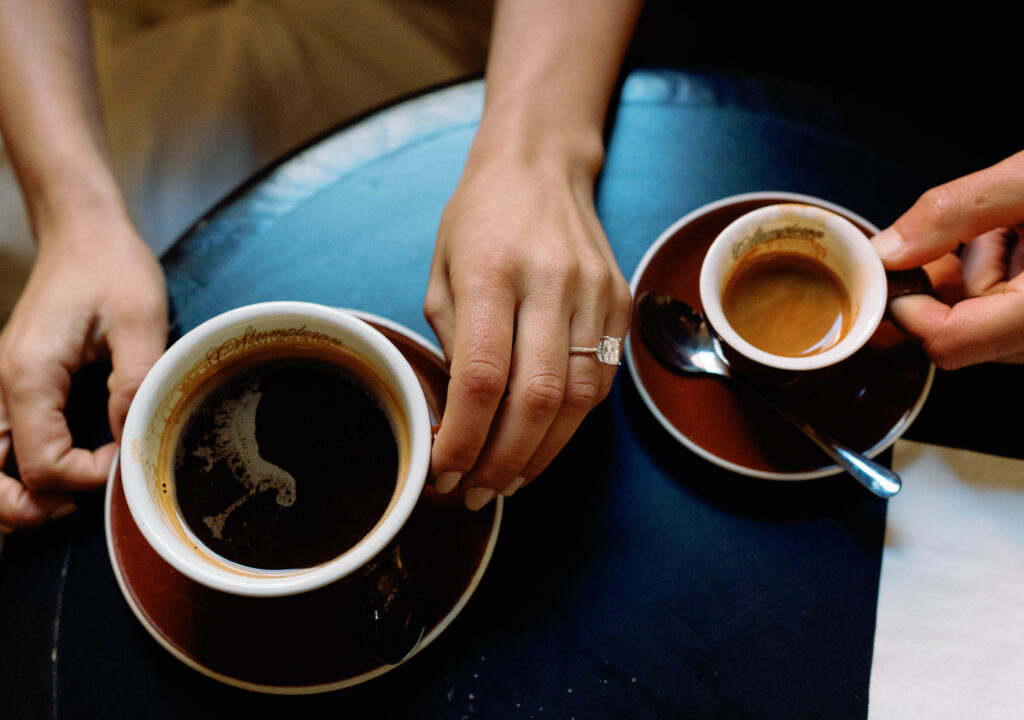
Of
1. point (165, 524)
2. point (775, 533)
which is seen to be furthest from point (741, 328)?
point (165, 524)

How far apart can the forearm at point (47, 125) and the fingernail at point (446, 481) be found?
0.51m

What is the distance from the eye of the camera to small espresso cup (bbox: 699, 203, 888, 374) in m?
0.66

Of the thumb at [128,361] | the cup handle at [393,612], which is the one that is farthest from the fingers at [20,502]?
the cup handle at [393,612]

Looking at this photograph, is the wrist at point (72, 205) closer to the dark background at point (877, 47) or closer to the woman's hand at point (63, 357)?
the woman's hand at point (63, 357)

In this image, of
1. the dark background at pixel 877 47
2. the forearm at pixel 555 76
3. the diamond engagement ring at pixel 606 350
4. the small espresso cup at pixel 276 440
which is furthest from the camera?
the dark background at pixel 877 47

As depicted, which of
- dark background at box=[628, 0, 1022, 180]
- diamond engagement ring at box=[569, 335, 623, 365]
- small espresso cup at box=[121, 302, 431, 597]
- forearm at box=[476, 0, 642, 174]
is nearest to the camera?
small espresso cup at box=[121, 302, 431, 597]

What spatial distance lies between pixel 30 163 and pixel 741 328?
0.82 metres

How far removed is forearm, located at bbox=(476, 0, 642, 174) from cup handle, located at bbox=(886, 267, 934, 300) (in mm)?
341

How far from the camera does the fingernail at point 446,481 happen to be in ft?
1.96

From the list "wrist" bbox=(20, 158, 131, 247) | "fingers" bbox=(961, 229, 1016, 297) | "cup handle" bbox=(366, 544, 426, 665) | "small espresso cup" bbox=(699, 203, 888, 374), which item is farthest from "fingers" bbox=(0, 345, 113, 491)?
"fingers" bbox=(961, 229, 1016, 297)

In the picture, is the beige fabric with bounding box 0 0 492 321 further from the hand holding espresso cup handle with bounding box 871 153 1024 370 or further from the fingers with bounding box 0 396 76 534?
the hand holding espresso cup handle with bounding box 871 153 1024 370

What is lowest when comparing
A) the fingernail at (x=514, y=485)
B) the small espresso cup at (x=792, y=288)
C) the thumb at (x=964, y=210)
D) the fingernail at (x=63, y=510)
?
the fingernail at (x=63, y=510)

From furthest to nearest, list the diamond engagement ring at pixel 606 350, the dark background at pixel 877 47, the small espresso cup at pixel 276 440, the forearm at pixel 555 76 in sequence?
the dark background at pixel 877 47, the forearm at pixel 555 76, the diamond engagement ring at pixel 606 350, the small espresso cup at pixel 276 440

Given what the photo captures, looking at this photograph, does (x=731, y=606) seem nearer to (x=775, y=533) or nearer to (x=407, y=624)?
(x=775, y=533)
